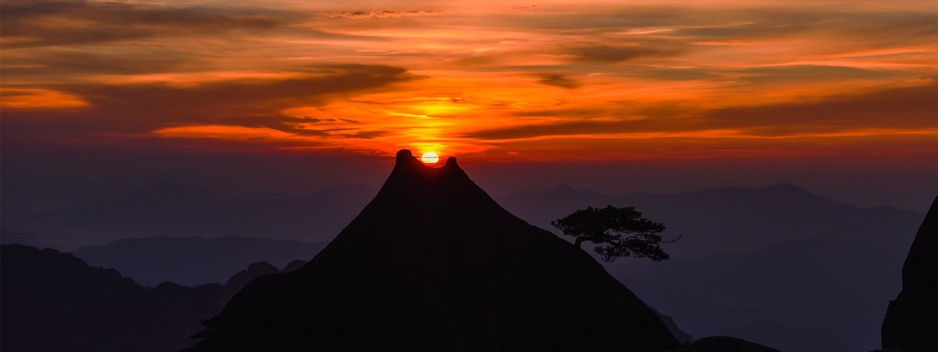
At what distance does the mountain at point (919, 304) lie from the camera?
77312 millimetres

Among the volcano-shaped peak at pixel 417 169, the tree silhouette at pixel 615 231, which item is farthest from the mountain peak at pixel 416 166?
the tree silhouette at pixel 615 231

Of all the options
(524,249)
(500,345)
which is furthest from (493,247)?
(500,345)

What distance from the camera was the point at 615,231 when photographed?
3917 inches

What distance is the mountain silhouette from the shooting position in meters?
84.8

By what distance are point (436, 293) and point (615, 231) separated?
22509mm

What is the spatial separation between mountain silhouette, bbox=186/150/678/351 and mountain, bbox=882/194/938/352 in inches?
765

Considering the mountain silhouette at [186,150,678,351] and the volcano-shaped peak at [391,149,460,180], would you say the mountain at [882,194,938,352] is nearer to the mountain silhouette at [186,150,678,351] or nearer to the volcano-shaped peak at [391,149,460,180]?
the mountain silhouette at [186,150,678,351]

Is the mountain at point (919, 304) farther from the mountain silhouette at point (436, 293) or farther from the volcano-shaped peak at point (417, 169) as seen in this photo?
the volcano-shaped peak at point (417, 169)

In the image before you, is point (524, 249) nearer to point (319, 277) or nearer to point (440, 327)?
point (440, 327)

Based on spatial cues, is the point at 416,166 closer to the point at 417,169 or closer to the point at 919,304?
the point at 417,169

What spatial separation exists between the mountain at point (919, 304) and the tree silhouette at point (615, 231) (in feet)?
74.4

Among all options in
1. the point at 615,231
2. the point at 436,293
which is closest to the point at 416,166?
the point at 436,293

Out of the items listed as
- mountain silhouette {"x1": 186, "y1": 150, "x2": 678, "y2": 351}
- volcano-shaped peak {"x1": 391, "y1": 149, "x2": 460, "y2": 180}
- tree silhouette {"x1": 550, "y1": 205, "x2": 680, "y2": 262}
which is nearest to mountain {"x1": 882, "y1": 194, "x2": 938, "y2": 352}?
mountain silhouette {"x1": 186, "y1": 150, "x2": 678, "y2": 351}

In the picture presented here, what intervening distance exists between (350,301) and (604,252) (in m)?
28.5
